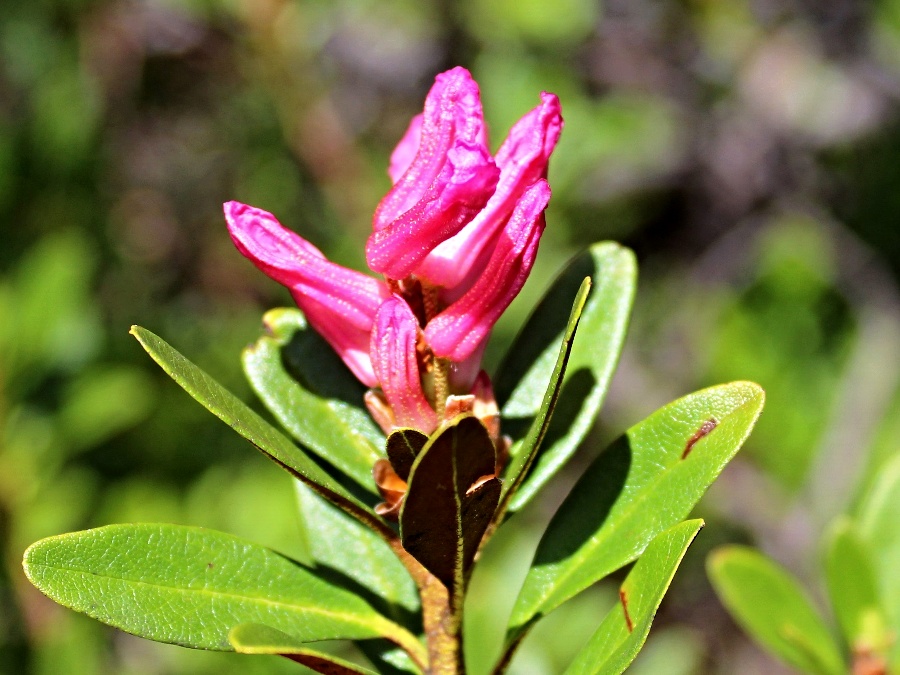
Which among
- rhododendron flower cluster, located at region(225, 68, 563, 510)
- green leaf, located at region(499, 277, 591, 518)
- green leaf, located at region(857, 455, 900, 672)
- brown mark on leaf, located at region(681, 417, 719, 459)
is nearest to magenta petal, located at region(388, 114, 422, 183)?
rhododendron flower cluster, located at region(225, 68, 563, 510)

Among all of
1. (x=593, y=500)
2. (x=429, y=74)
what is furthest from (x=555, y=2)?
(x=593, y=500)

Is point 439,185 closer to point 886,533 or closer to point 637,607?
point 637,607

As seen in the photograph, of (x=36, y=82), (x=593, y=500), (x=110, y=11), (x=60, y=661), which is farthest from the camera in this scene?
(x=110, y=11)

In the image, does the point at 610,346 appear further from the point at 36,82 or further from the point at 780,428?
the point at 36,82

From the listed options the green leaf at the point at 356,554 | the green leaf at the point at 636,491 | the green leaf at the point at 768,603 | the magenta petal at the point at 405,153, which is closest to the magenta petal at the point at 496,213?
the magenta petal at the point at 405,153

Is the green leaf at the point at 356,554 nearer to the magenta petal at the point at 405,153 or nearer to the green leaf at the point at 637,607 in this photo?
the green leaf at the point at 637,607

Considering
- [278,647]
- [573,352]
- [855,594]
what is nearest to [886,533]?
[855,594]
